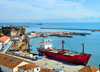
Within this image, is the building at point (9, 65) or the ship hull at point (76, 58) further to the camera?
the ship hull at point (76, 58)

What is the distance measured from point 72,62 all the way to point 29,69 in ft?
36.1

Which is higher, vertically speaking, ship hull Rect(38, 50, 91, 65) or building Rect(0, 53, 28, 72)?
building Rect(0, 53, 28, 72)

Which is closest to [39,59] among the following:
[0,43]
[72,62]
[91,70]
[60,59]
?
[60,59]

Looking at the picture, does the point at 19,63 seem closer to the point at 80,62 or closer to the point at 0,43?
the point at 80,62

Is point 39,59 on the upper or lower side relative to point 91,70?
lower

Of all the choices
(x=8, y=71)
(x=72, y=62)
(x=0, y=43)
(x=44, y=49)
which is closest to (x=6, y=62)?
(x=8, y=71)

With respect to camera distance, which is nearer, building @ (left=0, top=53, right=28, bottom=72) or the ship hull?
building @ (left=0, top=53, right=28, bottom=72)

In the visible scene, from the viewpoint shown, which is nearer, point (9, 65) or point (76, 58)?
point (9, 65)

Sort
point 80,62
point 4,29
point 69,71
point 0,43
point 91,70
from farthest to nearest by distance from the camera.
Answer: point 4,29
point 0,43
point 80,62
point 69,71
point 91,70

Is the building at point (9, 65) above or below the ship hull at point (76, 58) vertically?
above

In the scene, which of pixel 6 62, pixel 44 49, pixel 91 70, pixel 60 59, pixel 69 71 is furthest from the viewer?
pixel 44 49

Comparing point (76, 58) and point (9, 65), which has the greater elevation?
point (9, 65)

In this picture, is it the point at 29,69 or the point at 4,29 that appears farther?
the point at 4,29

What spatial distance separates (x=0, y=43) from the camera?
33281 millimetres
